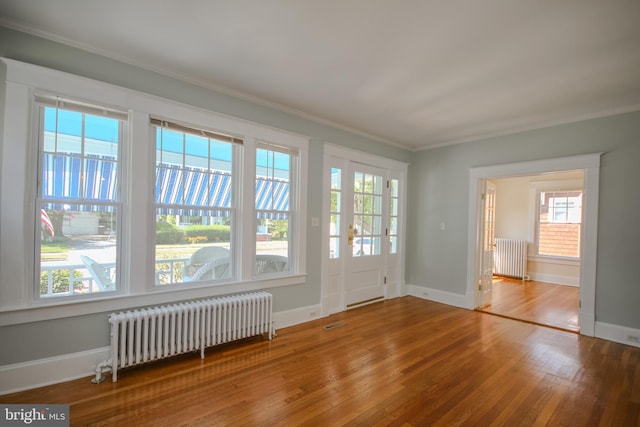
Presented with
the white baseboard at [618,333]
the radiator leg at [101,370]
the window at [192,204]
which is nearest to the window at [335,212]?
the window at [192,204]

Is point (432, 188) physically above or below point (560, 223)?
above

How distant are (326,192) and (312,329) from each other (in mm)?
1854

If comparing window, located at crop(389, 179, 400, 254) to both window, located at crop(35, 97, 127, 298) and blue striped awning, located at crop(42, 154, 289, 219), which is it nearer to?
blue striped awning, located at crop(42, 154, 289, 219)

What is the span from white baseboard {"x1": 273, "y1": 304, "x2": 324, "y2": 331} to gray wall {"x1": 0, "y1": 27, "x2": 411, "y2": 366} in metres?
0.07

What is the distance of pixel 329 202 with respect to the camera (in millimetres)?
4227

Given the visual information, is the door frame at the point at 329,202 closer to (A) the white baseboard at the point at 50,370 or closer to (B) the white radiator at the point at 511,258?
(A) the white baseboard at the point at 50,370

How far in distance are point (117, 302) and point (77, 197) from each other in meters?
0.97

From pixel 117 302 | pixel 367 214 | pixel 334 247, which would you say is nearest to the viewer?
pixel 117 302

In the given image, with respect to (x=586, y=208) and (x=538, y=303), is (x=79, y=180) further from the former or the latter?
(x=538, y=303)

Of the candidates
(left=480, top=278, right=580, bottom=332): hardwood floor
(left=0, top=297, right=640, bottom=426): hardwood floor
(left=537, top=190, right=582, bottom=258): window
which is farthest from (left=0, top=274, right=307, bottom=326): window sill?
(left=537, top=190, right=582, bottom=258): window

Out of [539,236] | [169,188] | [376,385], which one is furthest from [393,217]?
[539,236]

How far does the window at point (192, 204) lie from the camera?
2.89 meters

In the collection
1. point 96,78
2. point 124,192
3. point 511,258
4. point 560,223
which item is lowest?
point 511,258

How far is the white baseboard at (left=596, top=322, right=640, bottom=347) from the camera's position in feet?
11.0
